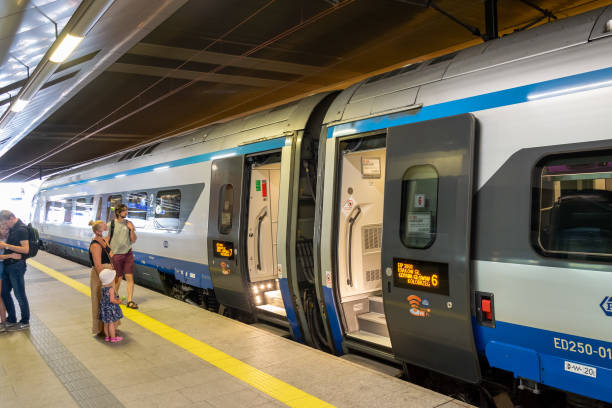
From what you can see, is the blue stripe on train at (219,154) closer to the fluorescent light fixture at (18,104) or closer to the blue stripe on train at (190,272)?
the blue stripe on train at (190,272)

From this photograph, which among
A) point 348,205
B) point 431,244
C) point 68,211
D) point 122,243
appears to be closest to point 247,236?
point 348,205

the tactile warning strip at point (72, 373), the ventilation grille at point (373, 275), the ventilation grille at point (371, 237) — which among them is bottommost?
the tactile warning strip at point (72, 373)

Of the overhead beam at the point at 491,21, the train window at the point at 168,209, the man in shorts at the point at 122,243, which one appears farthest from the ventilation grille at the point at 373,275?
the overhead beam at the point at 491,21

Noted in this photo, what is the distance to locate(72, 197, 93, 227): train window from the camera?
44.6ft

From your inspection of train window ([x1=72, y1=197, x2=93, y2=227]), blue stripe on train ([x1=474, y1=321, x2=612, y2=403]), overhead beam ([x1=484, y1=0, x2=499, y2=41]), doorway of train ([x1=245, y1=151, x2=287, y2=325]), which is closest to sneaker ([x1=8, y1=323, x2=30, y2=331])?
doorway of train ([x1=245, y1=151, x2=287, y2=325])

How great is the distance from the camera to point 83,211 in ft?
46.4

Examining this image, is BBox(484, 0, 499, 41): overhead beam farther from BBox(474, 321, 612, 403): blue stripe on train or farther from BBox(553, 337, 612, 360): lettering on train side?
BBox(553, 337, 612, 360): lettering on train side

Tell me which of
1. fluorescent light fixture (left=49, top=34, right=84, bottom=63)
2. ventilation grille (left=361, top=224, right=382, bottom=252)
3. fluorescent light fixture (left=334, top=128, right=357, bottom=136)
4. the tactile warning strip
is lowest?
the tactile warning strip

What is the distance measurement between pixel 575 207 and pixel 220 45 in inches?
380

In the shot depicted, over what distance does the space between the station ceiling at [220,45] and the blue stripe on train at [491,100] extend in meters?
3.18

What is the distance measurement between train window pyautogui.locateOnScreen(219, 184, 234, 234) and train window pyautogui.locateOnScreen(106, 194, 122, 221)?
544cm

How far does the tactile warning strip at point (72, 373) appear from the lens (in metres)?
4.05

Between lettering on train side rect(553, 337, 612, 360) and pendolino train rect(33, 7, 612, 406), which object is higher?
pendolino train rect(33, 7, 612, 406)

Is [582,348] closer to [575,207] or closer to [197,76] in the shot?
[575,207]
